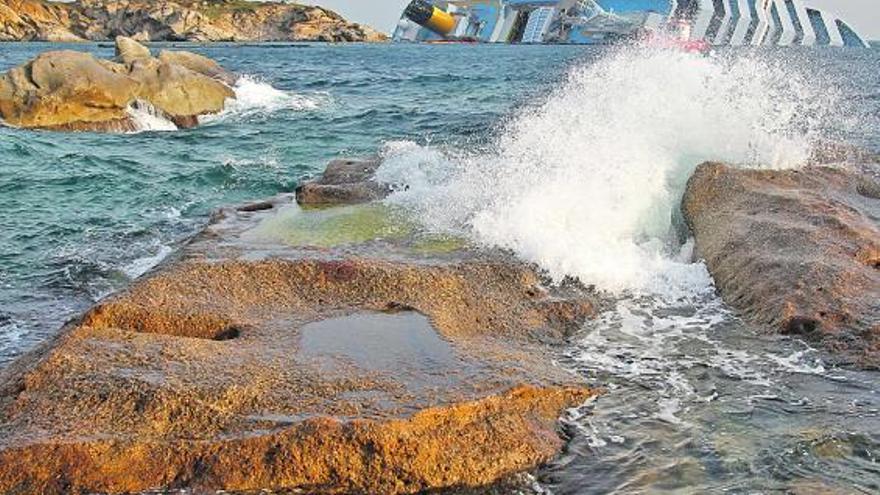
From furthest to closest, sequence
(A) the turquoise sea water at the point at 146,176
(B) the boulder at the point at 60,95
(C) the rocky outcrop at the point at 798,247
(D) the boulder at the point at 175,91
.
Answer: (D) the boulder at the point at 175,91, (B) the boulder at the point at 60,95, (A) the turquoise sea water at the point at 146,176, (C) the rocky outcrop at the point at 798,247

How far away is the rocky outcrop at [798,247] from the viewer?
569cm

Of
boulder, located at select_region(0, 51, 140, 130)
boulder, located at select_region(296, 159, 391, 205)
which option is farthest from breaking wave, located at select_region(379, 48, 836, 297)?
boulder, located at select_region(0, 51, 140, 130)

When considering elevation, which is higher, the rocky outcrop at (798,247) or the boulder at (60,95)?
the rocky outcrop at (798,247)

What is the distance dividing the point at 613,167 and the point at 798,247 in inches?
107

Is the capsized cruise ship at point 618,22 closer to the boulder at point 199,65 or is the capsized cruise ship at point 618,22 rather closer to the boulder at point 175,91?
the boulder at point 199,65

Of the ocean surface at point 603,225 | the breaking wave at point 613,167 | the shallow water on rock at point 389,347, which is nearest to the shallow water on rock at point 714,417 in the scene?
the ocean surface at point 603,225

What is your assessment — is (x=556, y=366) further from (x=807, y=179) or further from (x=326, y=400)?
(x=807, y=179)

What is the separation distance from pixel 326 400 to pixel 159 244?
5.71 metres

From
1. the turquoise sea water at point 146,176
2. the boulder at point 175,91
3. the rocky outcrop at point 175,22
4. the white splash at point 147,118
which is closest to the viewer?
the turquoise sea water at point 146,176

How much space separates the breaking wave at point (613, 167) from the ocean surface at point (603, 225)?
0.09ft

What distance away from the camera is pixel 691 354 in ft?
18.0

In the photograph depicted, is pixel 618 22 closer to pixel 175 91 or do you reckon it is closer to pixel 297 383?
pixel 175 91

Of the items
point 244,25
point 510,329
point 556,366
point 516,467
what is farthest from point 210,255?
point 244,25

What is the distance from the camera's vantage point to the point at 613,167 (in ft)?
29.8
